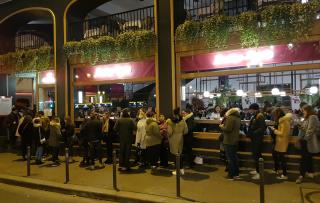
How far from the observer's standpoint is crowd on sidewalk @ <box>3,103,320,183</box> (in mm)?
8281

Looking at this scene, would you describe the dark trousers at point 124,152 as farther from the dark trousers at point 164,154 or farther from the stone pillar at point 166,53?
the stone pillar at point 166,53

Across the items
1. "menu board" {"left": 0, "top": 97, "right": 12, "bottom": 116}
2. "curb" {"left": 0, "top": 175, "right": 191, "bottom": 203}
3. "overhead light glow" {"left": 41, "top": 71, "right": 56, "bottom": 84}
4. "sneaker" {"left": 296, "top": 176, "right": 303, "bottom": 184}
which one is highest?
"overhead light glow" {"left": 41, "top": 71, "right": 56, "bottom": 84}

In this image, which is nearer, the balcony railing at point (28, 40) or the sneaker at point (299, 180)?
the sneaker at point (299, 180)

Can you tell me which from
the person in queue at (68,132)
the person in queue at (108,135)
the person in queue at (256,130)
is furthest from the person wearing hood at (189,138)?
the person in queue at (68,132)

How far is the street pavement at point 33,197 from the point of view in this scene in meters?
7.69

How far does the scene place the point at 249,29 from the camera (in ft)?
31.9

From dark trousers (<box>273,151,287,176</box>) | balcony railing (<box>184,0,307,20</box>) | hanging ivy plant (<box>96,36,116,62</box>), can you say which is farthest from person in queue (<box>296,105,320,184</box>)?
hanging ivy plant (<box>96,36,116,62</box>)

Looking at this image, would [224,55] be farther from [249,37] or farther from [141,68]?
[141,68]

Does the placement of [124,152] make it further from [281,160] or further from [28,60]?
[28,60]

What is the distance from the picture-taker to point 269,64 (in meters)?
10.1

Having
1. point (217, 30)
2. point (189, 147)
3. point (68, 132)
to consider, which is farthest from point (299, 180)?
point (68, 132)

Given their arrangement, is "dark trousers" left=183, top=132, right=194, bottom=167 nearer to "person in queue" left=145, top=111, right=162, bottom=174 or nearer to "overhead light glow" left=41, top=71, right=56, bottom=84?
"person in queue" left=145, top=111, right=162, bottom=174

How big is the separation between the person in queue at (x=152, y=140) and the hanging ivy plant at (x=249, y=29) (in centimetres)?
346

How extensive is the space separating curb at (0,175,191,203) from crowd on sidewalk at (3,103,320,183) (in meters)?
1.85
